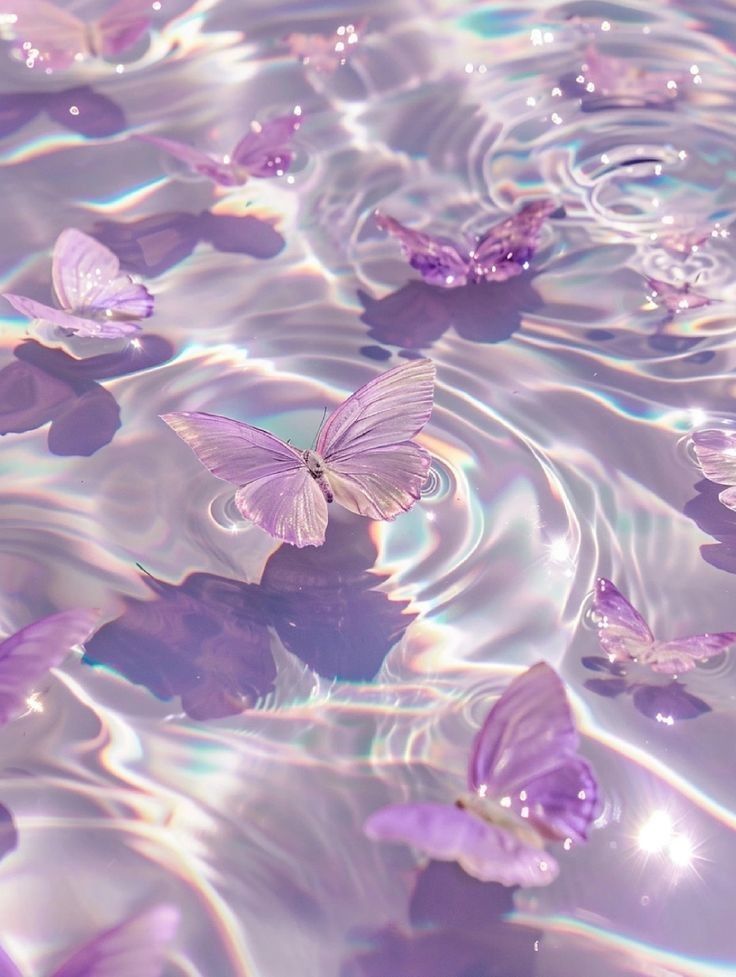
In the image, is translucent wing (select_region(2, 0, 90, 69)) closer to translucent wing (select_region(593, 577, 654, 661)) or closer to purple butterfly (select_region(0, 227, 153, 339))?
purple butterfly (select_region(0, 227, 153, 339))

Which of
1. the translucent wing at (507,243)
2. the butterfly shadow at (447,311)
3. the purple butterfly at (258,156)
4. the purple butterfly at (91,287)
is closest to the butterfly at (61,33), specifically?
the purple butterfly at (258,156)

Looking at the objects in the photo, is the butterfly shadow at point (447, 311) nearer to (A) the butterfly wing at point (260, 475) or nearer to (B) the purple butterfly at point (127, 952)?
(A) the butterfly wing at point (260, 475)

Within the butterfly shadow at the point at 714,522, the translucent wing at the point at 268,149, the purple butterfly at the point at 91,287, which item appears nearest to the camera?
the butterfly shadow at the point at 714,522

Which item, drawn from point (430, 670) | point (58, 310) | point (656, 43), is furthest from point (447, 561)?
point (656, 43)

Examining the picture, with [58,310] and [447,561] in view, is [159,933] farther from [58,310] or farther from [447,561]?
[58,310]

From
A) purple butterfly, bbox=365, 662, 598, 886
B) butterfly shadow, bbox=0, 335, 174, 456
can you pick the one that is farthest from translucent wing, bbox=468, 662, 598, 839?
butterfly shadow, bbox=0, 335, 174, 456

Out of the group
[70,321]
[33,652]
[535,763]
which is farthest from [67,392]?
[535,763]
